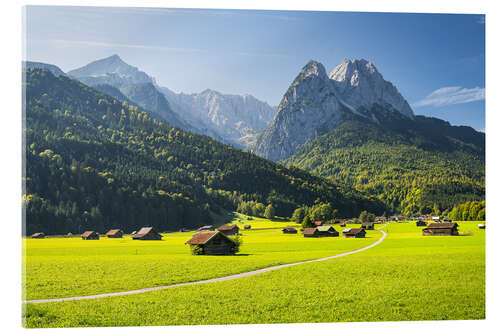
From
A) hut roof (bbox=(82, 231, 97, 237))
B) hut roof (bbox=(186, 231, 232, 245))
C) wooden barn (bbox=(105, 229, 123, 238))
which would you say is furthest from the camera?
wooden barn (bbox=(105, 229, 123, 238))

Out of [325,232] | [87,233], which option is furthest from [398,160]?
[87,233]

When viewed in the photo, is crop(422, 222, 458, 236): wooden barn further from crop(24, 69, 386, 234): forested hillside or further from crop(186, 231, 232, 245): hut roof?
crop(24, 69, 386, 234): forested hillside

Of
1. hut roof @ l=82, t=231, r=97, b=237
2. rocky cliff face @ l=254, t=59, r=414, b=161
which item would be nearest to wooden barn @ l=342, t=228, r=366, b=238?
hut roof @ l=82, t=231, r=97, b=237

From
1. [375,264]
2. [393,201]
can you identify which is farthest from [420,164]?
[375,264]

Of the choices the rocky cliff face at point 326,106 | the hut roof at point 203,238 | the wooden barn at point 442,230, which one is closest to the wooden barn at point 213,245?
the hut roof at point 203,238


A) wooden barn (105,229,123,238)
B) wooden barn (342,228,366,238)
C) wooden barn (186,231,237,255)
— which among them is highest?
wooden barn (186,231,237,255)

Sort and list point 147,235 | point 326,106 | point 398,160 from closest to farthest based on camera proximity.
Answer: point 147,235 → point 398,160 → point 326,106

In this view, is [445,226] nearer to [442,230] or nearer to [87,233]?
[442,230]
